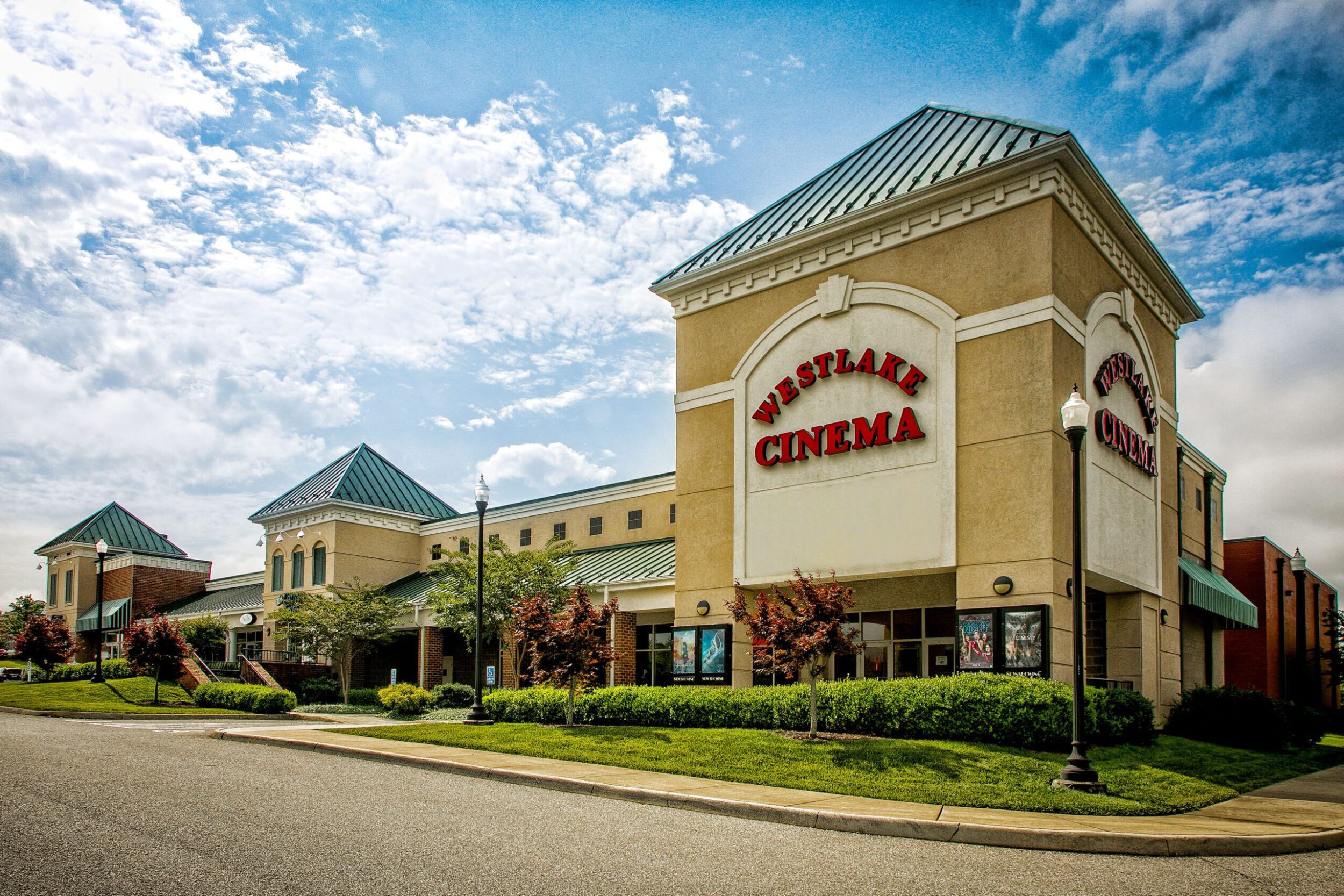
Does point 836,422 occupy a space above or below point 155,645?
above

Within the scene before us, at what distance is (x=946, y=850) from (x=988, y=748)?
21.2 ft

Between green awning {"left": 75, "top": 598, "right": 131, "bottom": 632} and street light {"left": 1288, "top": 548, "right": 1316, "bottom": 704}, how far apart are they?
2293 inches

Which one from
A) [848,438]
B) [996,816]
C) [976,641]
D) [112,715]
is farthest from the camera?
[112,715]

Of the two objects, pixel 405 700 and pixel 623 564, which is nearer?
pixel 405 700

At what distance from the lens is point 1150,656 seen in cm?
2389

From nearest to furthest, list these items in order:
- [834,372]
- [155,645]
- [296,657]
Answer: [834,372]
[155,645]
[296,657]

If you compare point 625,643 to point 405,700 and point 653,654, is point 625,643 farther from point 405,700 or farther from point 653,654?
point 405,700

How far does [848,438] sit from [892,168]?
22.9 feet

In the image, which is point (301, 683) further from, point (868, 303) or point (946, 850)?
point (946, 850)

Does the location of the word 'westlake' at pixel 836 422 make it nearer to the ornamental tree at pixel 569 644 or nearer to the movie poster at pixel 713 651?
the movie poster at pixel 713 651

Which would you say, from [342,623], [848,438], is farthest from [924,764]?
[342,623]

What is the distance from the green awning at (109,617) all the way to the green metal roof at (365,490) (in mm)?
17220

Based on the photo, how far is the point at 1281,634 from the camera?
130 feet

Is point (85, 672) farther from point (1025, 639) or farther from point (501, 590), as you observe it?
point (1025, 639)
